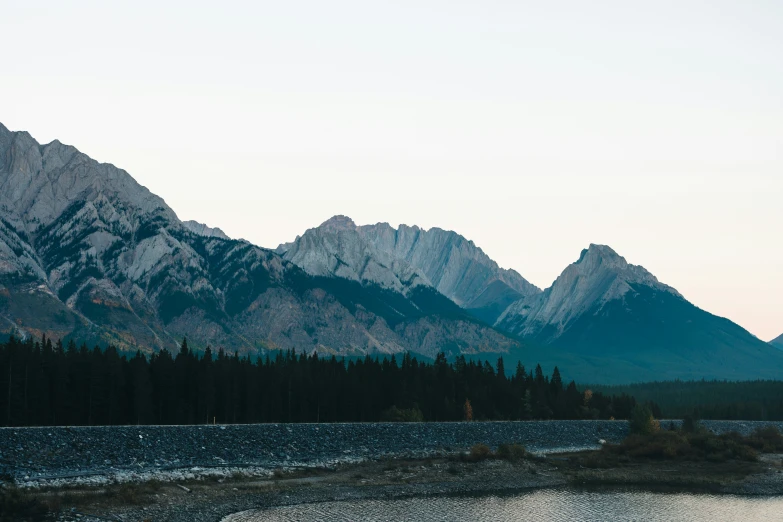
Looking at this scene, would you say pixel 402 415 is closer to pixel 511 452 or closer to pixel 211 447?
pixel 511 452

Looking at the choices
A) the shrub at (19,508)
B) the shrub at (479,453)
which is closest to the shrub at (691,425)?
the shrub at (479,453)

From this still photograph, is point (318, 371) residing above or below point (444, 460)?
above

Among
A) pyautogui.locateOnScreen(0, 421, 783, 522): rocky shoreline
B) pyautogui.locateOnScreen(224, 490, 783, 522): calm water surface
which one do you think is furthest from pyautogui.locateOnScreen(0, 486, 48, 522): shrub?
pyautogui.locateOnScreen(224, 490, 783, 522): calm water surface

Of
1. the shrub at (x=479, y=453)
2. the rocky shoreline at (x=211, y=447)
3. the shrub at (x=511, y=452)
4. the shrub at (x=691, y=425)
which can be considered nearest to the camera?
the rocky shoreline at (x=211, y=447)

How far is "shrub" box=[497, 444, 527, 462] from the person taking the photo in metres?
126

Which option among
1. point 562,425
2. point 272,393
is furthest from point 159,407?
point 562,425

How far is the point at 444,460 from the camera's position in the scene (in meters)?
122

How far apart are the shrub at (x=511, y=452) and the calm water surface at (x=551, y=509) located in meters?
15.5

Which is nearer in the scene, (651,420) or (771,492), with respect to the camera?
(771,492)

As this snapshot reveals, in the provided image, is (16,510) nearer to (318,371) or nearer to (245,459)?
(245,459)

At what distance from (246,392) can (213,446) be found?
38.0 meters

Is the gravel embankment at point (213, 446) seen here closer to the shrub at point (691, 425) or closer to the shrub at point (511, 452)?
the shrub at point (511, 452)

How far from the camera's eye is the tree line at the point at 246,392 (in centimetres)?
11938

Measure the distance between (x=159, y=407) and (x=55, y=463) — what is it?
42.6 m
